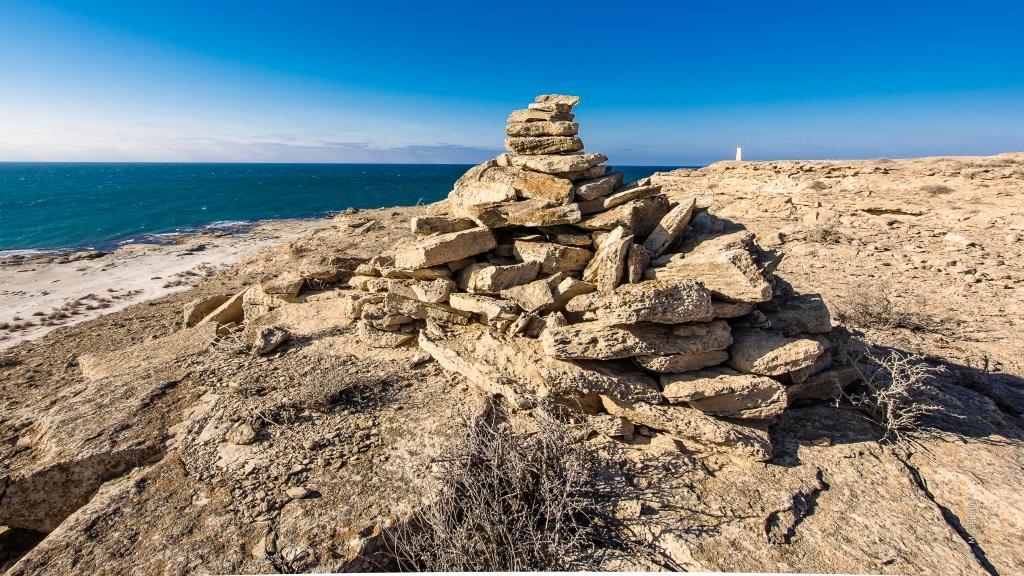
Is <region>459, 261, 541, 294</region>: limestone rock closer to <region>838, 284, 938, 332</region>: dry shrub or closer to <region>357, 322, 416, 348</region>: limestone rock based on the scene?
<region>357, 322, 416, 348</region>: limestone rock

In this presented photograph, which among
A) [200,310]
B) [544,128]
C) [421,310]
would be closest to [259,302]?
[200,310]

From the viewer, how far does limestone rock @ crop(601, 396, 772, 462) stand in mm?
4590

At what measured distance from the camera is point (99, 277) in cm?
1853

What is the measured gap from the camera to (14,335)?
1223cm

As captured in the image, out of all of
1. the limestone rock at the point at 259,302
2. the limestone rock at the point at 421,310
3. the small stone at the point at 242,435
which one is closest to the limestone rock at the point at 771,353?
the limestone rock at the point at 421,310

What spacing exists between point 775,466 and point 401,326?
5067 millimetres

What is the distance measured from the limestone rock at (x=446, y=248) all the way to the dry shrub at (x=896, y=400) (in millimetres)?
5028

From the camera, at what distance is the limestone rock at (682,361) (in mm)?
4898

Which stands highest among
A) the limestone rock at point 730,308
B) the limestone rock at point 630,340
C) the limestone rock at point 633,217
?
the limestone rock at point 633,217

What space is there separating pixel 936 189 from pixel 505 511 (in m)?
20.2

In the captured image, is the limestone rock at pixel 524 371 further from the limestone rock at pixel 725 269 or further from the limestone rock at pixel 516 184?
the limestone rock at pixel 516 184

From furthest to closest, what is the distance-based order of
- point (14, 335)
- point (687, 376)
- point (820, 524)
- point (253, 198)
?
point (253, 198), point (14, 335), point (687, 376), point (820, 524)

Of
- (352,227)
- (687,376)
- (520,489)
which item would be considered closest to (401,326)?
(520,489)

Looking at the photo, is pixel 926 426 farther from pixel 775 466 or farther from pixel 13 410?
pixel 13 410
